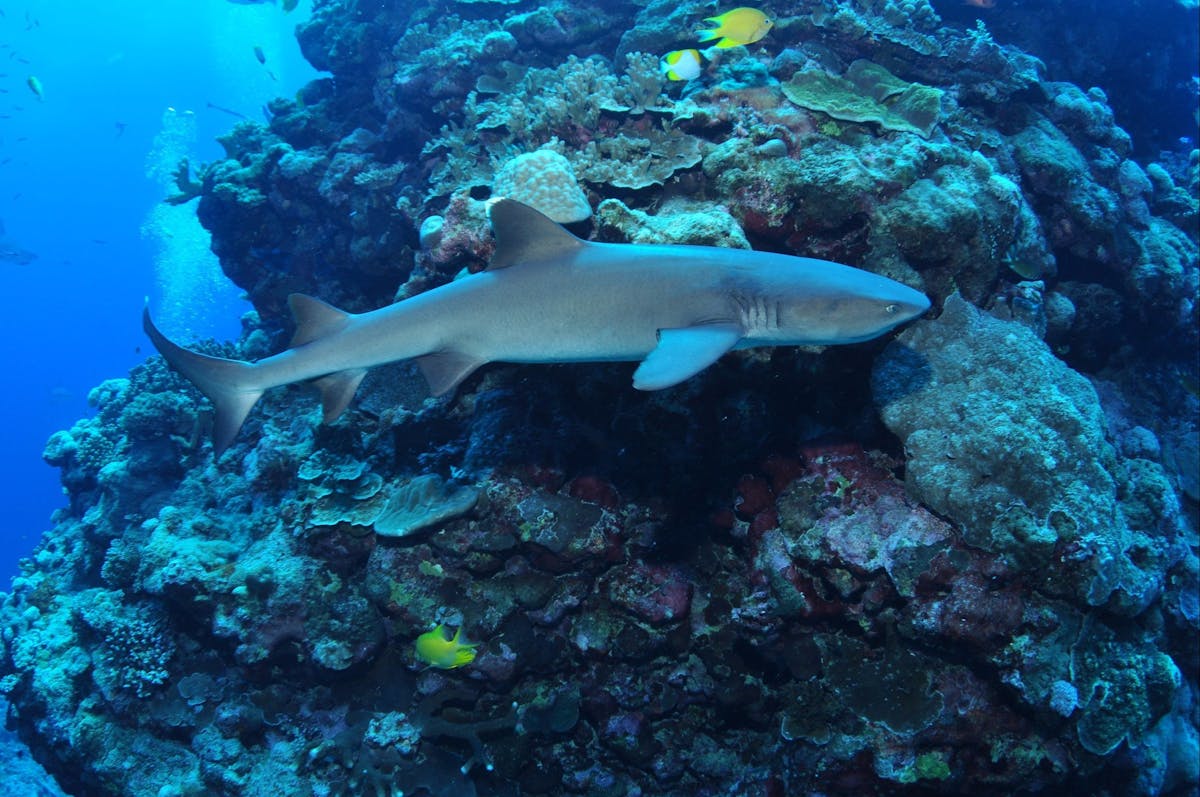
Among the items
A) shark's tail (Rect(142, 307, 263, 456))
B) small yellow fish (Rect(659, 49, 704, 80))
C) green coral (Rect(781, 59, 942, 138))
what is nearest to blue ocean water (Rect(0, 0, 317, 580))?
small yellow fish (Rect(659, 49, 704, 80))

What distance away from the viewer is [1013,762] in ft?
13.2

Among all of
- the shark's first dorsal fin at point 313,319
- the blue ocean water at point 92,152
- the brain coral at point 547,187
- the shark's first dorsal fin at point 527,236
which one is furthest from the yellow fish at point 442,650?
the blue ocean water at point 92,152

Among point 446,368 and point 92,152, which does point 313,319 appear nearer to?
point 446,368

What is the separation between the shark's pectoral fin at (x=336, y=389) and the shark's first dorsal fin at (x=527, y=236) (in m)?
1.23

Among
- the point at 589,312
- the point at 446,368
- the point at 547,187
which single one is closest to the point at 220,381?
the point at 446,368

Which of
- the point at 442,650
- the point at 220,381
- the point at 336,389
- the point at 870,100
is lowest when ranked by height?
the point at 442,650

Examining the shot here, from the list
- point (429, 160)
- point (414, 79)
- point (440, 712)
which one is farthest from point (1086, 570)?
point (414, 79)

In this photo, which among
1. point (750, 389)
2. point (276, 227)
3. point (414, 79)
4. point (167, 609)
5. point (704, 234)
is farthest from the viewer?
point (276, 227)

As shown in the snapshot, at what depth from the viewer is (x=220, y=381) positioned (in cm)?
395

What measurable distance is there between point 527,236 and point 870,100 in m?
5.39

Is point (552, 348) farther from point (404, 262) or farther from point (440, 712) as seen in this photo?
point (404, 262)

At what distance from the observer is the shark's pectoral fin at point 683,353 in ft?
8.18

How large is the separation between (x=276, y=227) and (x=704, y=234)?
33.4ft

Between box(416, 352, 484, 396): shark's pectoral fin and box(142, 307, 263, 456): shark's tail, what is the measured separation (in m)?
1.25
